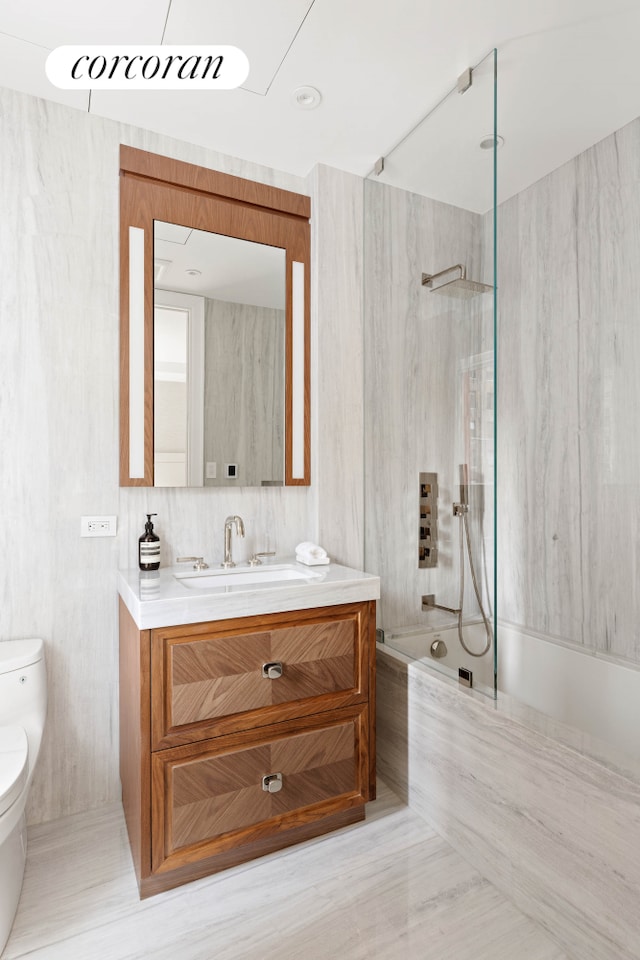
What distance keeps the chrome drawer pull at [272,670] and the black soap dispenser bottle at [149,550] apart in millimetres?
568

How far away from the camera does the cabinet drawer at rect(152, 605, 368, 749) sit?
1.50m

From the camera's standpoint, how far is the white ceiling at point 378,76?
149 cm

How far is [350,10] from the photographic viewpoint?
148 centimetres

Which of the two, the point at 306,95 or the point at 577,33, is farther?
the point at 306,95

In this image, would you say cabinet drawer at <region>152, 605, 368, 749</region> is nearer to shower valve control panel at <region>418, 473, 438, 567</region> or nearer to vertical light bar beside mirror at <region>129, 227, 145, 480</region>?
shower valve control panel at <region>418, 473, 438, 567</region>

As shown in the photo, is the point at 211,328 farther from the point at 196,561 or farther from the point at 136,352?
the point at 196,561

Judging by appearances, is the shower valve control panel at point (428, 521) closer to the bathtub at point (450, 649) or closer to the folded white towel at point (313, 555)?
the bathtub at point (450, 649)

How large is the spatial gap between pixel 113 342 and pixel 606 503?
6.69ft

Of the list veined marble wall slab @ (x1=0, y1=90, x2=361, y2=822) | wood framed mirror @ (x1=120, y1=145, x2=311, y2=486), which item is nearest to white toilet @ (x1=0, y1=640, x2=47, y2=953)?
veined marble wall slab @ (x1=0, y1=90, x2=361, y2=822)

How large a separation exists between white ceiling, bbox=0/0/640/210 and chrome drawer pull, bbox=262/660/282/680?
169 centimetres

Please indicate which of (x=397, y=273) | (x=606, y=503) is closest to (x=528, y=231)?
(x=397, y=273)

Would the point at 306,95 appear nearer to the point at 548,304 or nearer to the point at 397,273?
the point at 397,273

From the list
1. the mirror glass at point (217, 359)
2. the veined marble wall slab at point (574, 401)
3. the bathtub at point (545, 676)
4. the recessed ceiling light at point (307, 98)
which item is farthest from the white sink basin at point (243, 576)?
the recessed ceiling light at point (307, 98)

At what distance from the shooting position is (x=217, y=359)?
2115mm
